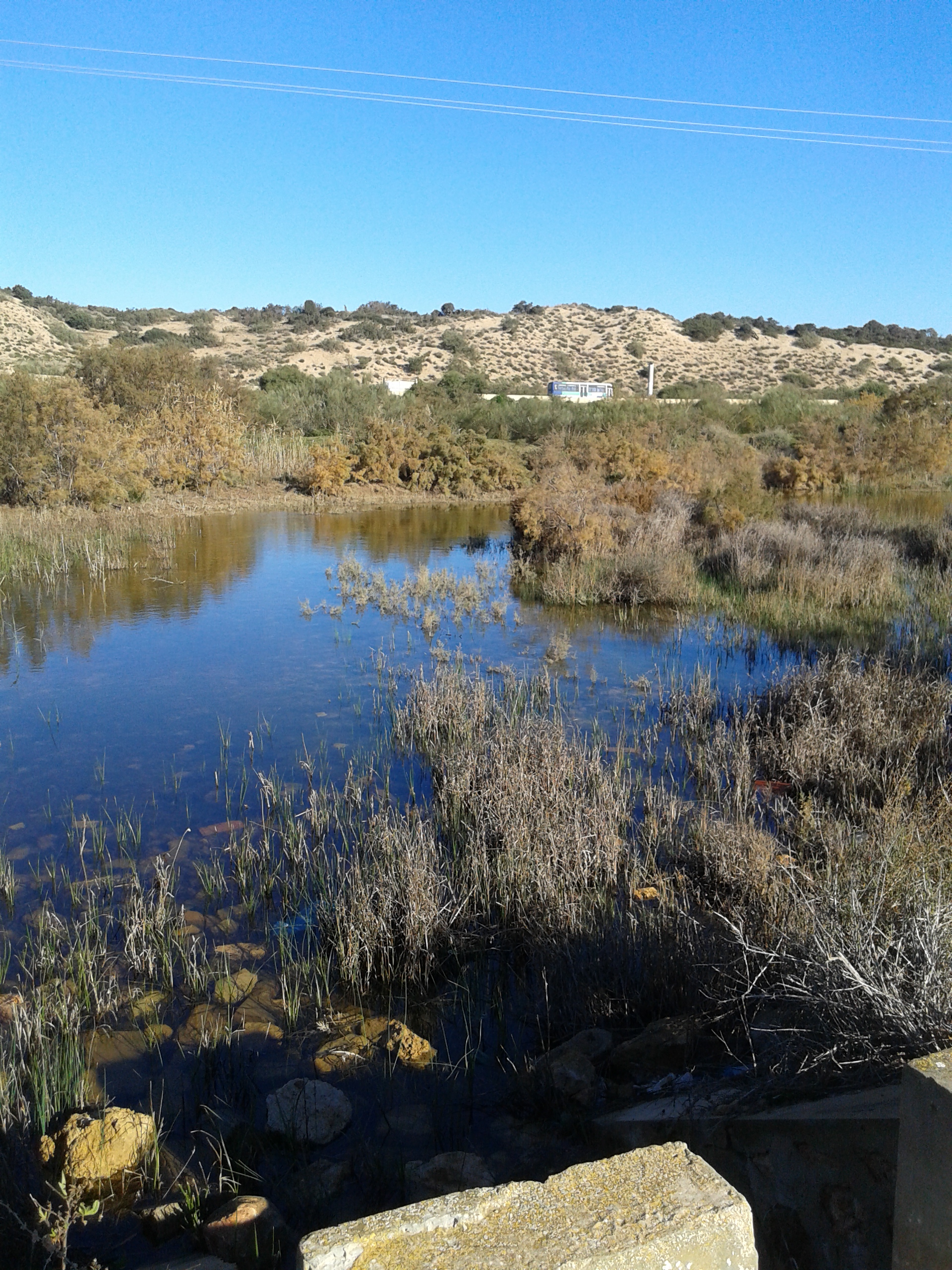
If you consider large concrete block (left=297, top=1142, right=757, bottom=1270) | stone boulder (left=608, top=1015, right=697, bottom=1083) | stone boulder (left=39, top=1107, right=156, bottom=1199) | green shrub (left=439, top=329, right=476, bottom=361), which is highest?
green shrub (left=439, top=329, right=476, bottom=361)

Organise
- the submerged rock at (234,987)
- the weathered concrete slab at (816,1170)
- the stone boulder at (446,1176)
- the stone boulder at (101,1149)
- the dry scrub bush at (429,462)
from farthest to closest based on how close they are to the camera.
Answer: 1. the dry scrub bush at (429,462)
2. the submerged rock at (234,987)
3. the stone boulder at (101,1149)
4. the stone boulder at (446,1176)
5. the weathered concrete slab at (816,1170)

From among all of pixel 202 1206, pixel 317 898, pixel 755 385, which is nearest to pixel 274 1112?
pixel 202 1206

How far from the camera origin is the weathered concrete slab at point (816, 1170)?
2242mm

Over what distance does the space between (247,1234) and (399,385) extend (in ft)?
166

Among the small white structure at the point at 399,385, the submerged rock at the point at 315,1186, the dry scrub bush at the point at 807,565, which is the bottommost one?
the submerged rock at the point at 315,1186

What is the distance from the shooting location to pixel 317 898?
543 centimetres

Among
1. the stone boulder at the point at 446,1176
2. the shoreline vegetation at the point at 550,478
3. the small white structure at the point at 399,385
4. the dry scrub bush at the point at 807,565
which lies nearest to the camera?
the stone boulder at the point at 446,1176

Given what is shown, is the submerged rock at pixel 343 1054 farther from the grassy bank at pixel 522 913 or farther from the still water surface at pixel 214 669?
the still water surface at pixel 214 669

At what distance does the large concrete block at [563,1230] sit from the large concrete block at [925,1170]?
0.37m

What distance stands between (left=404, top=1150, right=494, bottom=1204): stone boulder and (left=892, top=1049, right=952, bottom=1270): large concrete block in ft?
4.71

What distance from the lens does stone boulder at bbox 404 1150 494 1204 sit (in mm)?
2895

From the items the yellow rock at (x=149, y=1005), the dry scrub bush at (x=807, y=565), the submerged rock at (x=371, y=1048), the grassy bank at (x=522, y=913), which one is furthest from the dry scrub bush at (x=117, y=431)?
the submerged rock at (x=371, y=1048)

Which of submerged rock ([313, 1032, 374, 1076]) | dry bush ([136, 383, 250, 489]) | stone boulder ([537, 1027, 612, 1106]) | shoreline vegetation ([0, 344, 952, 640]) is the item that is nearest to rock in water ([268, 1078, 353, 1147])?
submerged rock ([313, 1032, 374, 1076])

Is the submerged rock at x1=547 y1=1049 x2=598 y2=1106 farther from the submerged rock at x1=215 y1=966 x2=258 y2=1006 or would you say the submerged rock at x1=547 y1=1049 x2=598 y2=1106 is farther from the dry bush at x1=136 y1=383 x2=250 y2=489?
the dry bush at x1=136 y1=383 x2=250 y2=489
